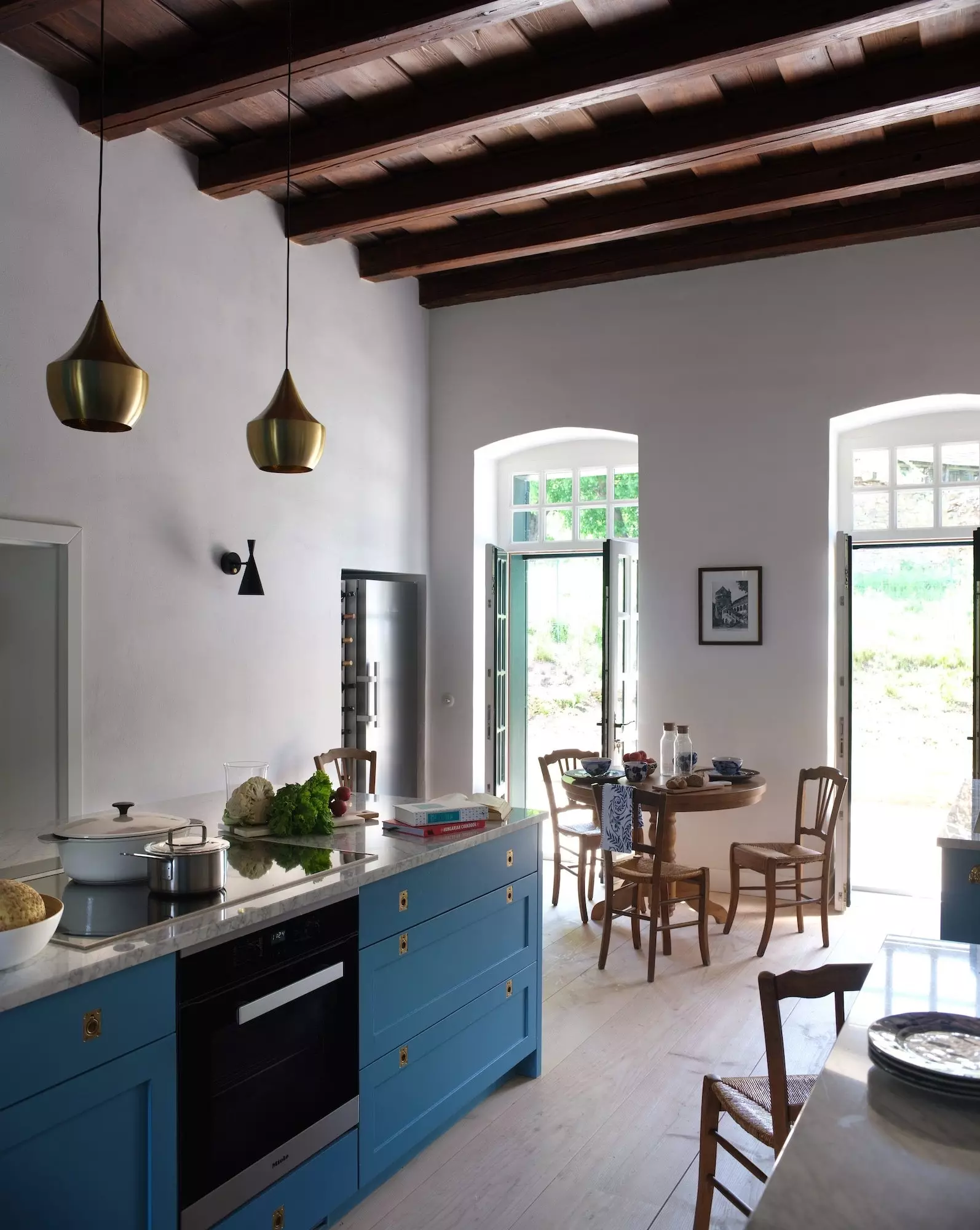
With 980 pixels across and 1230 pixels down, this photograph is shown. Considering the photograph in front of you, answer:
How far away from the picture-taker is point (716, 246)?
5.73 metres

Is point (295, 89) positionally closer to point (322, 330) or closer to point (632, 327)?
point (322, 330)

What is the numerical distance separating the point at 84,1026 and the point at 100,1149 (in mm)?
256

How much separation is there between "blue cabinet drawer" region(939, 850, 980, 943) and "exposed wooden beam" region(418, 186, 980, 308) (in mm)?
3598

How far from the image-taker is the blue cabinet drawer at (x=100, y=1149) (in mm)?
1740

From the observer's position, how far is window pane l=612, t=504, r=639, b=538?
6883mm

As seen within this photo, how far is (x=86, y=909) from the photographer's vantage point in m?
2.22

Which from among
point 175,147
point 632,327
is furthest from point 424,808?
point 632,327

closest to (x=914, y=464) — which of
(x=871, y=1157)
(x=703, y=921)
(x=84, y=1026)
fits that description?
(x=703, y=921)

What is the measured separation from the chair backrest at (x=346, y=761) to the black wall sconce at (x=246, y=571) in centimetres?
99

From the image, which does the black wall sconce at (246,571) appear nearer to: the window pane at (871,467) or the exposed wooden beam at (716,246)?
the exposed wooden beam at (716,246)

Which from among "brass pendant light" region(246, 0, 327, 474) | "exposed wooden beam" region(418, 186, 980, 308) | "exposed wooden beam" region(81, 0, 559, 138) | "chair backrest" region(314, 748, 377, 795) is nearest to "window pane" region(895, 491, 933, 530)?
"exposed wooden beam" region(418, 186, 980, 308)

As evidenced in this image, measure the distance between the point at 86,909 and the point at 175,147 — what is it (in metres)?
3.80

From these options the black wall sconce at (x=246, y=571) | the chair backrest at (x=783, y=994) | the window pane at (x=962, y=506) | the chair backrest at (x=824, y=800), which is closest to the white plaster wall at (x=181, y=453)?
the black wall sconce at (x=246, y=571)

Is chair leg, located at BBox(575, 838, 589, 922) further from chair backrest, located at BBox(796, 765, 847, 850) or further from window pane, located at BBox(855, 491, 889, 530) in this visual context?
window pane, located at BBox(855, 491, 889, 530)
